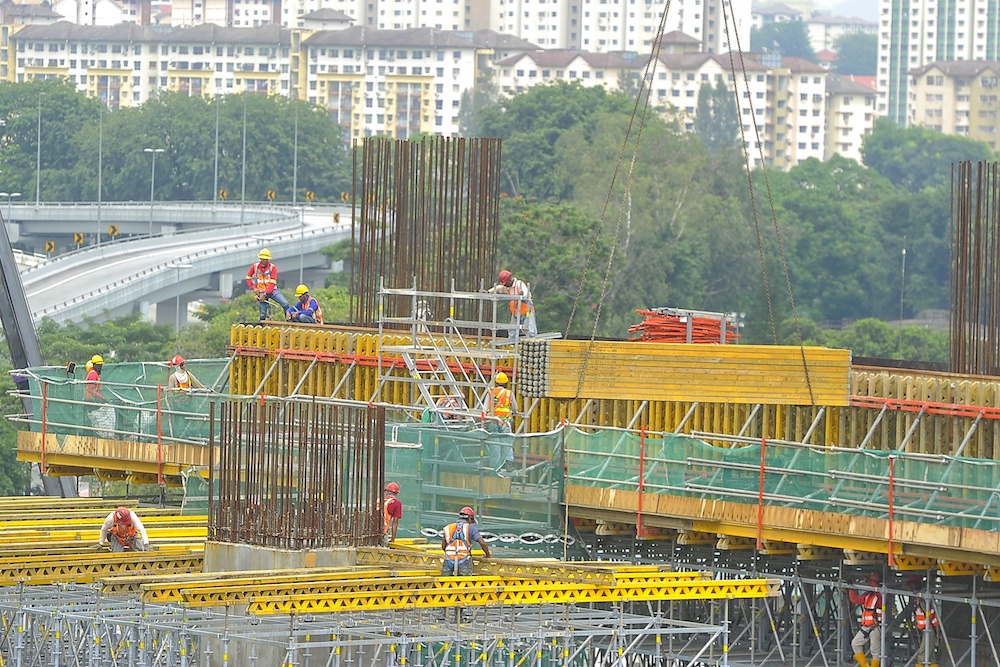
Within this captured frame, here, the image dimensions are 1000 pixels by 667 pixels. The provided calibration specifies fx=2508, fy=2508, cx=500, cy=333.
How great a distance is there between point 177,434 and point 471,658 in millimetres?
16084

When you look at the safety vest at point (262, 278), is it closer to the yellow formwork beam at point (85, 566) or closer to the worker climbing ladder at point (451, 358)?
the worker climbing ladder at point (451, 358)

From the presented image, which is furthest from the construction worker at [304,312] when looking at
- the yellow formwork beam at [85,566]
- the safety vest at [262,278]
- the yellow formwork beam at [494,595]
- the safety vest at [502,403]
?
the yellow formwork beam at [494,595]

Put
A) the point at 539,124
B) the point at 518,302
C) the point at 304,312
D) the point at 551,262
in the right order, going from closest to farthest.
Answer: the point at 518,302 < the point at 304,312 < the point at 551,262 < the point at 539,124

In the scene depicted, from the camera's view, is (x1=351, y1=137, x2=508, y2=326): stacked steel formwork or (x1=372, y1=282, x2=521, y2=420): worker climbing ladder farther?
(x1=351, y1=137, x2=508, y2=326): stacked steel formwork

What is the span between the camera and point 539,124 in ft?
623

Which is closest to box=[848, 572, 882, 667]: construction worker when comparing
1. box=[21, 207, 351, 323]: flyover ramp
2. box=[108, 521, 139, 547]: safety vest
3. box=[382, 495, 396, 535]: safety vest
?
box=[382, 495, 396, 535]: safety vest

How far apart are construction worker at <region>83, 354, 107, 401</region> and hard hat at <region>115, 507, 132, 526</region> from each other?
1285 cm

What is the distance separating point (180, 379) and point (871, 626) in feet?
55.9

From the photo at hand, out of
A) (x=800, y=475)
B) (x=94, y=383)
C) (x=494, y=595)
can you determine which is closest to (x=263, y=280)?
(x=94, y=383)

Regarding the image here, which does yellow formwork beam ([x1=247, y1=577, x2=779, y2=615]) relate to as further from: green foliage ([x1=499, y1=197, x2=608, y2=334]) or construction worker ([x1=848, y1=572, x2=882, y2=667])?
green foliage ([x1=499, y1=197, x2=608, y2=334])

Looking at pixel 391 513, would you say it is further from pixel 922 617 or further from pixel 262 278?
pixel 262 278

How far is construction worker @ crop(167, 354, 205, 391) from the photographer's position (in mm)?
51156

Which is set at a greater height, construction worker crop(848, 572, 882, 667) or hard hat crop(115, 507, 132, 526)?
hard hat crop(115, 507, 132, 526)

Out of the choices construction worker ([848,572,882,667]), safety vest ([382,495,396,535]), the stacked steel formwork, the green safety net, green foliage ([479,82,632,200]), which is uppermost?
green foliage ([479,82,632,200])
